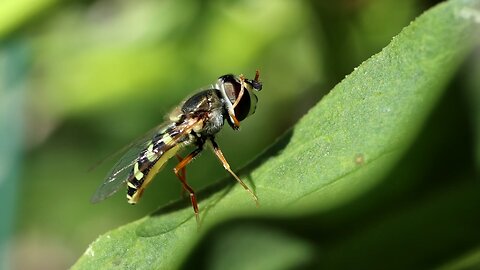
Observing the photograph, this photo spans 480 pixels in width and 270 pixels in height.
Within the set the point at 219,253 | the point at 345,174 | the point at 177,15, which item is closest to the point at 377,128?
the point at 345,174

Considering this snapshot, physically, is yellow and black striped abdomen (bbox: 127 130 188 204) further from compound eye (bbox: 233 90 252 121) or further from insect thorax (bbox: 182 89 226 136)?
compound eye (bbox: 233 90 252 121)

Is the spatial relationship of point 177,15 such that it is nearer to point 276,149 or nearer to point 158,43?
point 158,43

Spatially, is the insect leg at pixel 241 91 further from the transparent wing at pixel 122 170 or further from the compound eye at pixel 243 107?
the transparent wing at pixel 122 170

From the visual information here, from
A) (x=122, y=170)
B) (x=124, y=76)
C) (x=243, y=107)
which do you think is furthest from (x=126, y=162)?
(x=124, y=76)

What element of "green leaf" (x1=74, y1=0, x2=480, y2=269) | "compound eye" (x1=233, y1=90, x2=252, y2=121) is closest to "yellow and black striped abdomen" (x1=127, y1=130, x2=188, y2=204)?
"compound eye" (x1=233, y1=90, x2=252, y2=121)

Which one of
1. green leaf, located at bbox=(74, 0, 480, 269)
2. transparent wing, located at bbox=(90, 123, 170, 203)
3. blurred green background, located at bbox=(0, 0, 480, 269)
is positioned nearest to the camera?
green leaf, located at bbox=(74, 0, 480, 269)

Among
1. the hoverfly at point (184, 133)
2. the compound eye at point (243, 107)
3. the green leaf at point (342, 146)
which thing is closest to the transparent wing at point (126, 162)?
the hoverfly at point (184, 133)

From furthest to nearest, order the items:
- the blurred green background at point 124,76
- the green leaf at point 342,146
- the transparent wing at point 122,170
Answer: the blurred green background at point 124,76 < the transparent wing at point 122,170 < the green leaf at point 342,146

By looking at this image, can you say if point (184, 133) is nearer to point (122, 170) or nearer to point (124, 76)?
point (122, 170)

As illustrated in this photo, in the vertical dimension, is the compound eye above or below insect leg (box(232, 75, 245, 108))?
below
